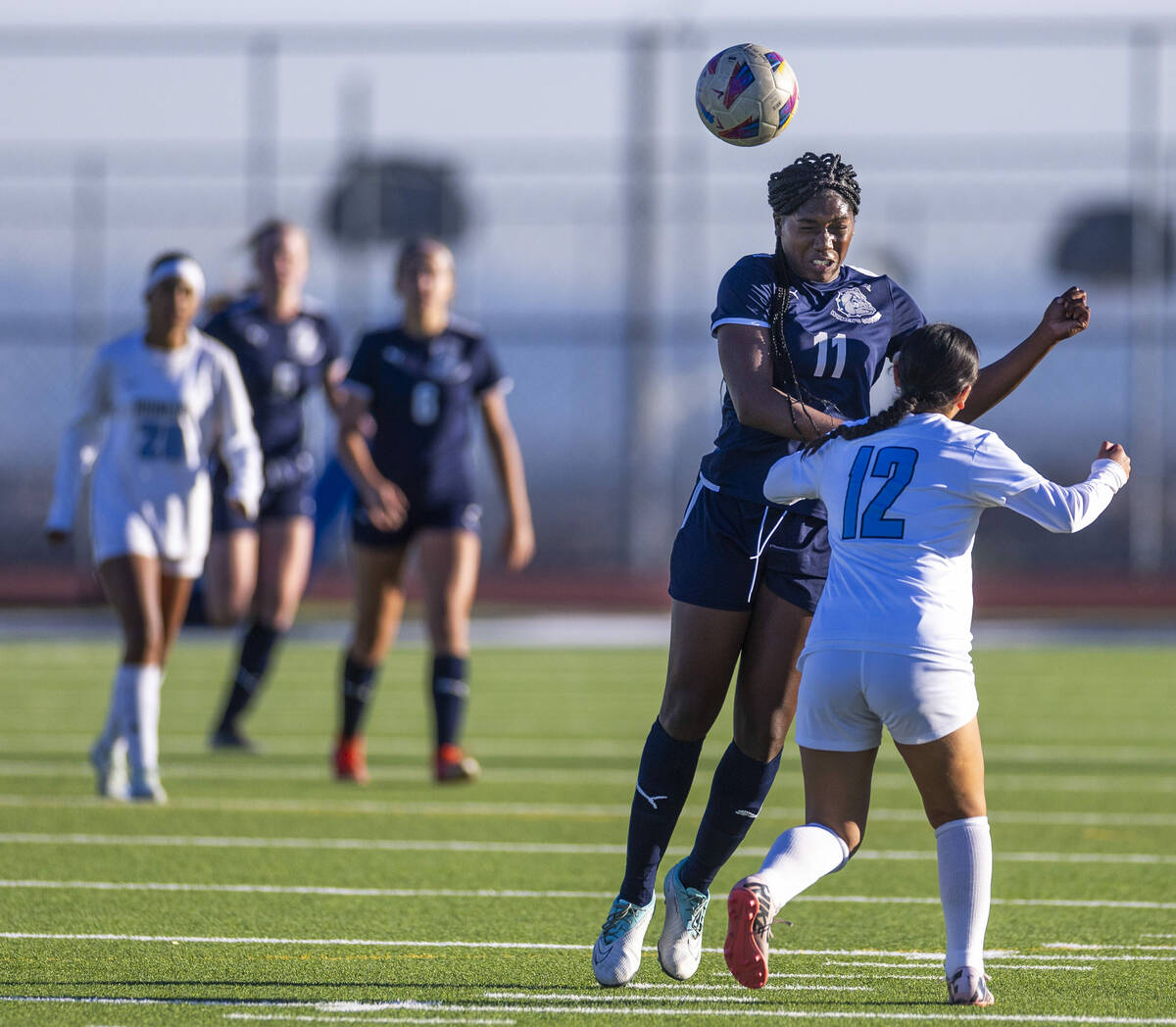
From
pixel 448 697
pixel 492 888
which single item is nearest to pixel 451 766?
pixel 448 697

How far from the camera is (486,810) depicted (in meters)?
7.96

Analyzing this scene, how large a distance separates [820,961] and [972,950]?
2.42 feet

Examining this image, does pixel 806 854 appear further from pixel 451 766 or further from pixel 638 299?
pixel 638 299

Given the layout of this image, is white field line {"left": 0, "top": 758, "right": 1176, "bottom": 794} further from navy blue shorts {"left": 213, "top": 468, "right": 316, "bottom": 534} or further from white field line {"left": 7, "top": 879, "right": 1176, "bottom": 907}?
white field line {"left": 7, "top": 879, "right": 1176, "bottom": 907}

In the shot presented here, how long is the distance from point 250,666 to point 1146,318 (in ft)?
64.9

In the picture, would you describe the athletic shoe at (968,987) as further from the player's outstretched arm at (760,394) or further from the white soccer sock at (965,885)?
the player's outstretched arm at (760,394)

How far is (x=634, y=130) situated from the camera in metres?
27.6

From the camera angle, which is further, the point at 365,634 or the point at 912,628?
the point at 365,634

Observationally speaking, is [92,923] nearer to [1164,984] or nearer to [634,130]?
[1164,984]

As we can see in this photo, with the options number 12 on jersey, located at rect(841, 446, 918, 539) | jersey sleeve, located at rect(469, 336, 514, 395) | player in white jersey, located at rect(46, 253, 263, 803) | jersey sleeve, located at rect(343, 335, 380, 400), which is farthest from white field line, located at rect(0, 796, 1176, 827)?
number 12 on jersey, located at rect(841, 446, 918, 539)

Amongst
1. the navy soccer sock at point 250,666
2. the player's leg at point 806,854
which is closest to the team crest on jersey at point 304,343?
the navy soccer sock at point 250,666

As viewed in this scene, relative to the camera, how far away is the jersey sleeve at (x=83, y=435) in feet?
26.5

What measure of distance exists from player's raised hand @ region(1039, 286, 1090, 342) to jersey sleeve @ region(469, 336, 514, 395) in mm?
4475

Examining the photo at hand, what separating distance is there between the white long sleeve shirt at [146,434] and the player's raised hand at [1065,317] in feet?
13.7
